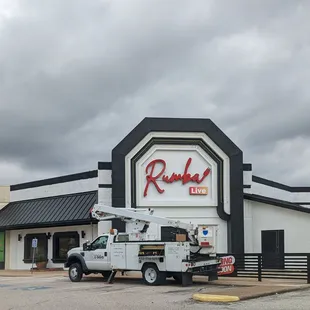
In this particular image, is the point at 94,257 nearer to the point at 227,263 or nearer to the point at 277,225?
the point at 227,263

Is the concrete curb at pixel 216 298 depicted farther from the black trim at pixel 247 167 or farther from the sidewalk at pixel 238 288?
the black trim at pixel 247 167

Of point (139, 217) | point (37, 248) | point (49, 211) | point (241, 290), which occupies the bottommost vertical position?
point (241, 290)

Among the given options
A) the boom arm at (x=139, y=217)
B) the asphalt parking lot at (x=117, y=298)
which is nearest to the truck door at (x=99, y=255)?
the asphalt parking lot at (x=117, y=298)

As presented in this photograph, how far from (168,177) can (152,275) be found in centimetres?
817

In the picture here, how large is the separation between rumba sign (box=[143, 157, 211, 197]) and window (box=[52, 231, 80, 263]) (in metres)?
6.78

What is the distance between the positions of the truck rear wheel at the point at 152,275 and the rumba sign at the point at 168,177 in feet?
24.6

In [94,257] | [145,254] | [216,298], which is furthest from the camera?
[94,257]

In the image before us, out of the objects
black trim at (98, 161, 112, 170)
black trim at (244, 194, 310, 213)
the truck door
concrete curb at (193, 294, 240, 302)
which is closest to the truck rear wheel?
the truck door

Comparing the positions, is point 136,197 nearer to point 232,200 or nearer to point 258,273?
point 232,200

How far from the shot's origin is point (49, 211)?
32062 mm

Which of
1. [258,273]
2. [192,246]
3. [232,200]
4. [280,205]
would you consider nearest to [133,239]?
[192,246]

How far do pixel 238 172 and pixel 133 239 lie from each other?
344 inches

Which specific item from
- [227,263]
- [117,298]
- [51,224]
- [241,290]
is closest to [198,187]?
[227,263]

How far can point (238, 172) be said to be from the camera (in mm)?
28016
